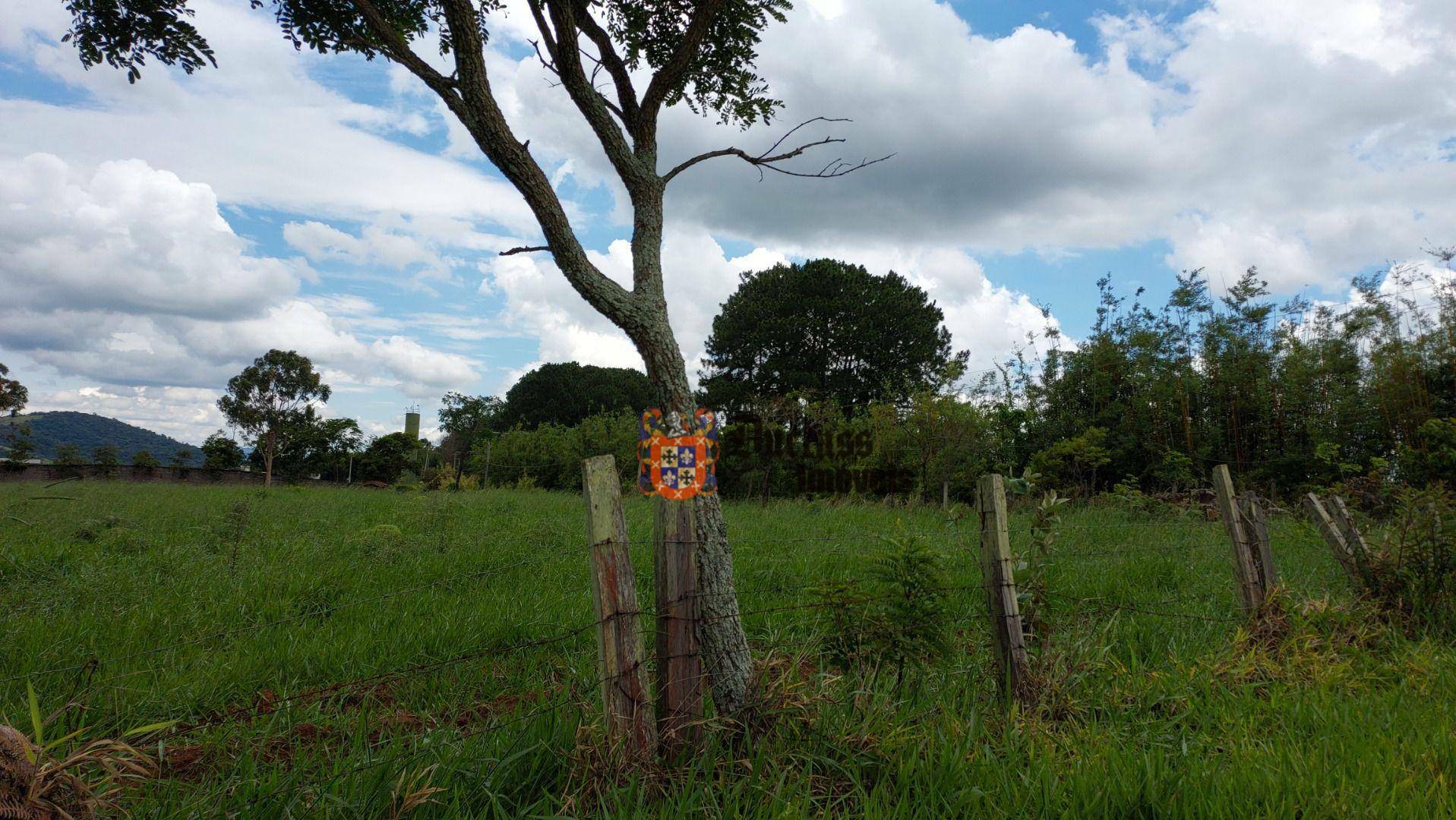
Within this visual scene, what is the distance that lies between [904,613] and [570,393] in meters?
33.2

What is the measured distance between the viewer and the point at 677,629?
2465mm

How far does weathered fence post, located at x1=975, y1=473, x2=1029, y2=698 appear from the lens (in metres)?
3.11

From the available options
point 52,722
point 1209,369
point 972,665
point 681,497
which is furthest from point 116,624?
point 1209,369

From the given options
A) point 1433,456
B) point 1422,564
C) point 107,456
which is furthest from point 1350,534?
point 107,456

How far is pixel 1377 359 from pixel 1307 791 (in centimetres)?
1229

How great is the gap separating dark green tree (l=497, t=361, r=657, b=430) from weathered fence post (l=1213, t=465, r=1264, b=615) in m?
30.6

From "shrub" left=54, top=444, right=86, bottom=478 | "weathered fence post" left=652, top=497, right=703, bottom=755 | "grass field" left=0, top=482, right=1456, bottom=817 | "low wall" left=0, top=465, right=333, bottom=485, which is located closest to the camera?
"grass field" left=0, top=482, right=1456, bottom=817

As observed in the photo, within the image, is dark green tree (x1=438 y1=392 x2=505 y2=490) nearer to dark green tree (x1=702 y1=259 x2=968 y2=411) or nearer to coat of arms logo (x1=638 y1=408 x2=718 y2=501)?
dark green tree (x1=702 y1=259 x2=968 y2=411)

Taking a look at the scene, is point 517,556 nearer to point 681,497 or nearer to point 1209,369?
point 681,497

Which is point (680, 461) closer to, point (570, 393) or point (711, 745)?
point (711, 745)

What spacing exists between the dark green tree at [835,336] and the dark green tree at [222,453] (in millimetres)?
22614

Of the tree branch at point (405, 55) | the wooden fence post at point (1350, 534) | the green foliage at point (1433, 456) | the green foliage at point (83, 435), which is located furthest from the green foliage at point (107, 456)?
the green foliage at point (1433, 456)

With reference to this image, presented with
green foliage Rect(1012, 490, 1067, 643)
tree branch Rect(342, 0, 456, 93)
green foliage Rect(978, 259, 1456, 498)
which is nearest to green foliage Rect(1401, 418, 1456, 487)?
green foliage Rect(978, 259, 1456, 498)

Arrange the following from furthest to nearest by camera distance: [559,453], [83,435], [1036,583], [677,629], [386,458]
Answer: [83,435] → [386,458] → [559,453] → [1036,583] → [677,629]
